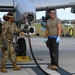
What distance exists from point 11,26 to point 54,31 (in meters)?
1.42

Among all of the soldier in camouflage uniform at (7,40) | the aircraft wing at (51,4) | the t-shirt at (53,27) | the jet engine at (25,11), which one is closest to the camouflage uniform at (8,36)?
the soldier in camouflage uniform at (7,40)

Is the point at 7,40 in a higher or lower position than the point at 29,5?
lower

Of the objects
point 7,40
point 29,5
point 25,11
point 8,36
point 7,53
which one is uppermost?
point 29,5

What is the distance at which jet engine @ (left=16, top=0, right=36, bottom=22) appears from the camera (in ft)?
37.4

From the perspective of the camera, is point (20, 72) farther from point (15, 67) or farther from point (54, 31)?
point (54, 31)

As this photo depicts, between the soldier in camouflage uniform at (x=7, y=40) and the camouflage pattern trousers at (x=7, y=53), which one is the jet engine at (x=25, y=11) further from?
the camouflage pattern trousers at (x=7, y=53)

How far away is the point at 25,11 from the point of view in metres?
11.4

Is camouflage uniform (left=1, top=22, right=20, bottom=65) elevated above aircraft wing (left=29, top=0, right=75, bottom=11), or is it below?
below

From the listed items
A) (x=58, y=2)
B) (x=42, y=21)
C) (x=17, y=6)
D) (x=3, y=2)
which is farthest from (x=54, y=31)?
(x=42, y=21)

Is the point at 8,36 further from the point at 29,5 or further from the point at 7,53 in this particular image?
the point at 29,5

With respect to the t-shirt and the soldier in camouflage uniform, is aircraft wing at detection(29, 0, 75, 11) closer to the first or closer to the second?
the t-shirt

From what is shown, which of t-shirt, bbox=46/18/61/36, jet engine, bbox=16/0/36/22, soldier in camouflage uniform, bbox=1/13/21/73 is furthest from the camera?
jet engine, bbox=16/0/36/22

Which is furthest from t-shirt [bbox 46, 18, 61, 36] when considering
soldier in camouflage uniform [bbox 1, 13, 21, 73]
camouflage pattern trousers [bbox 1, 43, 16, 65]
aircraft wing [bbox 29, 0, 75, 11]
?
aircraft wing [bbox 29, 0, 75, 11]

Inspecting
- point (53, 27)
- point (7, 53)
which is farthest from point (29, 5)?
point (7, 53)
